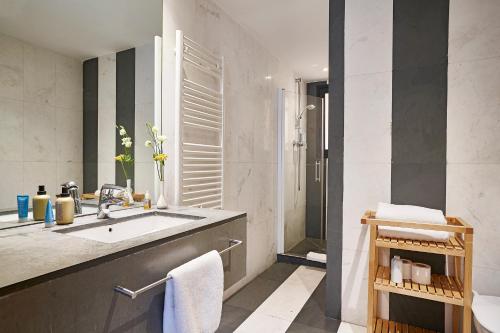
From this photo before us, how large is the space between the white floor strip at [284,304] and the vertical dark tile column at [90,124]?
135 centimetres

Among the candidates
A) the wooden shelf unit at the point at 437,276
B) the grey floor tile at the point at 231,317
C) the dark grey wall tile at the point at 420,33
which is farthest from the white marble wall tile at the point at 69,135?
the dark grey wall tile at the point at 420,33

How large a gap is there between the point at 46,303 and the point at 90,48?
1257mm

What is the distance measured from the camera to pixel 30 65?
129 cm

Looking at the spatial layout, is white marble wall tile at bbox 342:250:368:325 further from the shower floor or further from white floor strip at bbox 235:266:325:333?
the shower floor

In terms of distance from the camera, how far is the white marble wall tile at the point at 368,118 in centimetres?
198

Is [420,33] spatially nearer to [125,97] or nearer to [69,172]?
→ [125,97]

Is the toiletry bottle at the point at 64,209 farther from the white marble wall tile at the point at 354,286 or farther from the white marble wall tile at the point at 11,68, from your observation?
the white marble wall tile at the point at 354,286

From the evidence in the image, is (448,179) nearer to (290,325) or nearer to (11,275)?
(290,325)

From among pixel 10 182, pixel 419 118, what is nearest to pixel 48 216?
pixel 10 182

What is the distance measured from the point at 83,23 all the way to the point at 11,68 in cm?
43

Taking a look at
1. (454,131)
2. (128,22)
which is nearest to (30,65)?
(128,22)

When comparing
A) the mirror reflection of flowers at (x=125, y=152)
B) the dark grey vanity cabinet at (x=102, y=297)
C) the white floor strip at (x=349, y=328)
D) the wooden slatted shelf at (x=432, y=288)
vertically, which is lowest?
the white floor strip at (x=349, y=328)

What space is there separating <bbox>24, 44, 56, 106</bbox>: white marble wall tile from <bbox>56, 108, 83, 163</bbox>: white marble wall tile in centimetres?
8

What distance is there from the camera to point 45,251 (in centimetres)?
91
